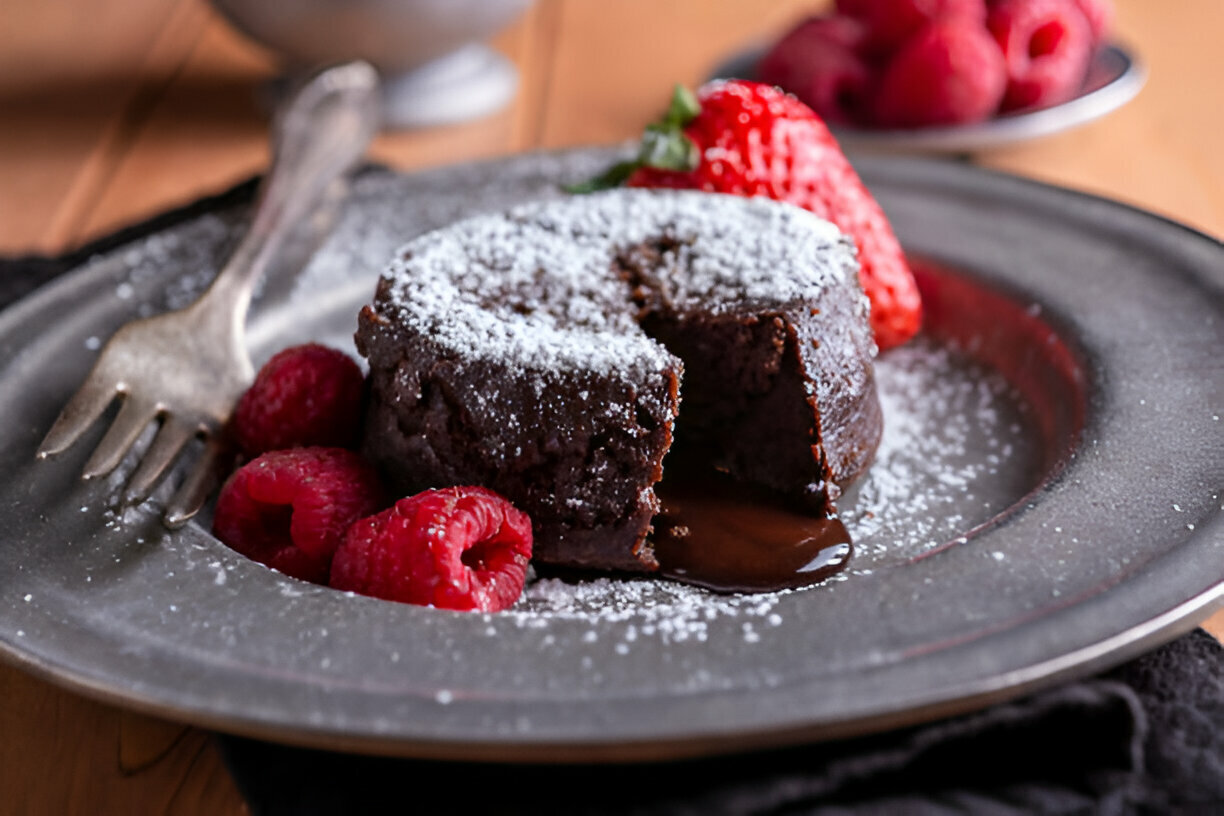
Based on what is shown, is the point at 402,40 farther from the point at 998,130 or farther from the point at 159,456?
the point at 159,456

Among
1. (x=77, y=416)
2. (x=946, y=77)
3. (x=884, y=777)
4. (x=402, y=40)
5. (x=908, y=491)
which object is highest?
(x=402, y=40)

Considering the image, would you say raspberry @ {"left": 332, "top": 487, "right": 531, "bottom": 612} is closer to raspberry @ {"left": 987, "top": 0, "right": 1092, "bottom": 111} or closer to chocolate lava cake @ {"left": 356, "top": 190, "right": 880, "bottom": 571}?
chocolate lava cake @ {"left": 356, "top": 190, "right": 880, "bottom": 571}

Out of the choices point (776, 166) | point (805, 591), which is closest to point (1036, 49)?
point (776, 166)

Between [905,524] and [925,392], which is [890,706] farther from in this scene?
[925,392]

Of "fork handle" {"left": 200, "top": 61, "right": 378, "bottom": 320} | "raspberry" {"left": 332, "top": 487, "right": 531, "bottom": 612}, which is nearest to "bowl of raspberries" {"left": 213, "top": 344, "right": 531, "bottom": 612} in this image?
"raspberry" {"left": 332, "top": 487, "right": 531, "bottom": 612}

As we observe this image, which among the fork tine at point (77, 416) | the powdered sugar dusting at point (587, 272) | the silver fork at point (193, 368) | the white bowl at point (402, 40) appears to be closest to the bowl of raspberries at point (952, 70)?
the white bowl at point (402, 40)

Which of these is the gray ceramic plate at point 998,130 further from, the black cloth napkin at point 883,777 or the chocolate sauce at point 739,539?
the black cloth napkin at point 883,777

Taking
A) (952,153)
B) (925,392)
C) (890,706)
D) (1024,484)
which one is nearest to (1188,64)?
(952,153)

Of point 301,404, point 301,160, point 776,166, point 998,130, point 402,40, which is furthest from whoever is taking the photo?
point 402,40
